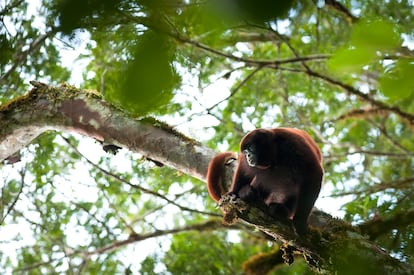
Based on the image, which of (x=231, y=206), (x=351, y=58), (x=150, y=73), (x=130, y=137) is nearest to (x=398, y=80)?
(x=351, y=58)

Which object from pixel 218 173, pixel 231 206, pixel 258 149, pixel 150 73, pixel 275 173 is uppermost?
pixel 258 149

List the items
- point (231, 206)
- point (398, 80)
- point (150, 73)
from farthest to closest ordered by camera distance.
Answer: point (231, 206) < point (398, 80) < point (150, 73)

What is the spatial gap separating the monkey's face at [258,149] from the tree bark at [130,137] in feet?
0.91

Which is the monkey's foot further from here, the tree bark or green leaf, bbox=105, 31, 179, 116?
green leaf, bbox=105, 31, 179, 116

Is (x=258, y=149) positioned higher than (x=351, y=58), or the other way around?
(x=258, y=149)

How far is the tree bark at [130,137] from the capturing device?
11.0 ft

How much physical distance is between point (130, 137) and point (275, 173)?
134 cm

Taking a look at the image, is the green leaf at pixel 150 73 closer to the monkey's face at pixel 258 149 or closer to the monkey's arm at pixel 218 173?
the monkey's arm at pixel 218 173

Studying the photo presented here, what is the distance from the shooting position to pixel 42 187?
7.18 meters

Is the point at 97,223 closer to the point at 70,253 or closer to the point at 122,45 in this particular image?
the point at 70,253

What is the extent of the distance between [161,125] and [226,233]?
417cm

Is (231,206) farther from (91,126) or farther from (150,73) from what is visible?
(150,73)

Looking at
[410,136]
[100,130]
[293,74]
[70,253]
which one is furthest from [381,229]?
[410,136]

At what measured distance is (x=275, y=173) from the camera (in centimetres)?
443
